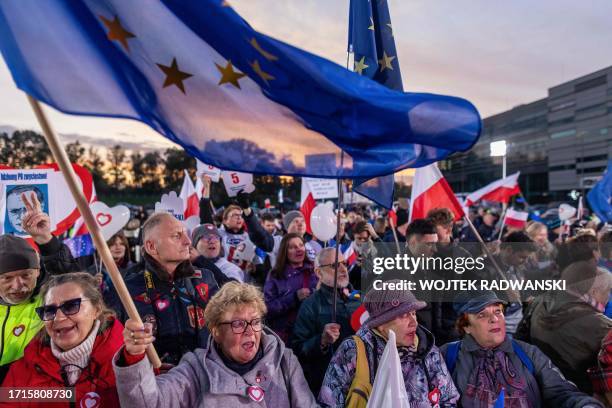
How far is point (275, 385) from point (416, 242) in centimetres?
242

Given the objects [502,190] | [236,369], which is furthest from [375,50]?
[502,190]

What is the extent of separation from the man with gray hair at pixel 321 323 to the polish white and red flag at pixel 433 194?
198 cm

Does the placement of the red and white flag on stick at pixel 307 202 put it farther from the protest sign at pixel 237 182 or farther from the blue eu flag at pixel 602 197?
the blue eu flag at pixel 602 197

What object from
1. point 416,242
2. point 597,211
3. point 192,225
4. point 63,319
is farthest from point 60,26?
point 597,211

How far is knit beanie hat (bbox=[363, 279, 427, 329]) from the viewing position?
9.38 feet

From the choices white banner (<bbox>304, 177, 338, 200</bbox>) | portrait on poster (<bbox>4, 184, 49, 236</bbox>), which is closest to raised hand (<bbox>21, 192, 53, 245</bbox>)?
portrait on poster (<bbox>4, 184, 49, 236</bbox>)

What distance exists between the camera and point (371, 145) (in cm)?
249

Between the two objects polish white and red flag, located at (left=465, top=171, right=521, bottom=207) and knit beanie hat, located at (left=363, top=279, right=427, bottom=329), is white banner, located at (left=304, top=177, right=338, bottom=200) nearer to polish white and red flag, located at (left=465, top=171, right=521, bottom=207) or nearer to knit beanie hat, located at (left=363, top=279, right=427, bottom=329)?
polish white and red flag, located at (left=465, top=171, right=521, bottom=207)

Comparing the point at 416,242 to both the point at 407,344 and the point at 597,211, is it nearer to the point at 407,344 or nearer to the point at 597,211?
the point at 407,344

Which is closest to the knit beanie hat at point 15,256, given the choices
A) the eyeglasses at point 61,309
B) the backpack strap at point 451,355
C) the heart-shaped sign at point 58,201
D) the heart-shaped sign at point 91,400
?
the eyeglasses at point 61,309

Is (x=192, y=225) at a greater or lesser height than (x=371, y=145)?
lesser

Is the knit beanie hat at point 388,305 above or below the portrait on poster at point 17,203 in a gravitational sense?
below

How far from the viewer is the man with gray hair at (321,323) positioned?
3441mm

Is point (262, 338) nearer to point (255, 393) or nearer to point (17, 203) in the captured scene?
point (255, 393)
